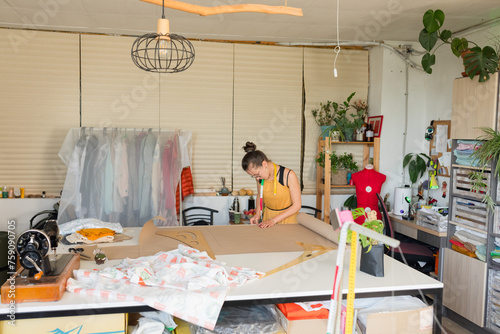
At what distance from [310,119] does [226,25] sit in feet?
5.61

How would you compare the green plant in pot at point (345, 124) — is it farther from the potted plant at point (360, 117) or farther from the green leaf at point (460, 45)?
the green leaf at point (460, 45)

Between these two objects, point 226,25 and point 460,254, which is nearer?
point 460,254

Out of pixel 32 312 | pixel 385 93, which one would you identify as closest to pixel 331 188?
pixel 385 93

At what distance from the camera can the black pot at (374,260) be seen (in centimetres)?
244

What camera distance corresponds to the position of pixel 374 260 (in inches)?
96.9

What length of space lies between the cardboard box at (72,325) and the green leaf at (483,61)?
333cm

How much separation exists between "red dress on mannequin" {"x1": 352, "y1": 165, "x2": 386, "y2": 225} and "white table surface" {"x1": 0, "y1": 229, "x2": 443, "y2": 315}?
2601 millimetres

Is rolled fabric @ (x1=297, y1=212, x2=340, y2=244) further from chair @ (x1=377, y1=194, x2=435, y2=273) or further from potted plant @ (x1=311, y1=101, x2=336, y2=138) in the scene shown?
potted plant @ (x1=311, y1=101, x2=336, y2=138)

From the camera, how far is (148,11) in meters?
4.37

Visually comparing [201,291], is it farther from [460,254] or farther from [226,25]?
[226,25]

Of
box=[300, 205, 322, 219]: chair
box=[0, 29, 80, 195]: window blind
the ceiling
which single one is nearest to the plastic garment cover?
box=[0, 29, 80, 195]: window blind

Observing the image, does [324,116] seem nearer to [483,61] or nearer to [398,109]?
[398,109]

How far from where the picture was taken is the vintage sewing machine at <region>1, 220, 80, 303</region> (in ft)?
6.44

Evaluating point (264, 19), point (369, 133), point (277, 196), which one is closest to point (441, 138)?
point (369, 133)
